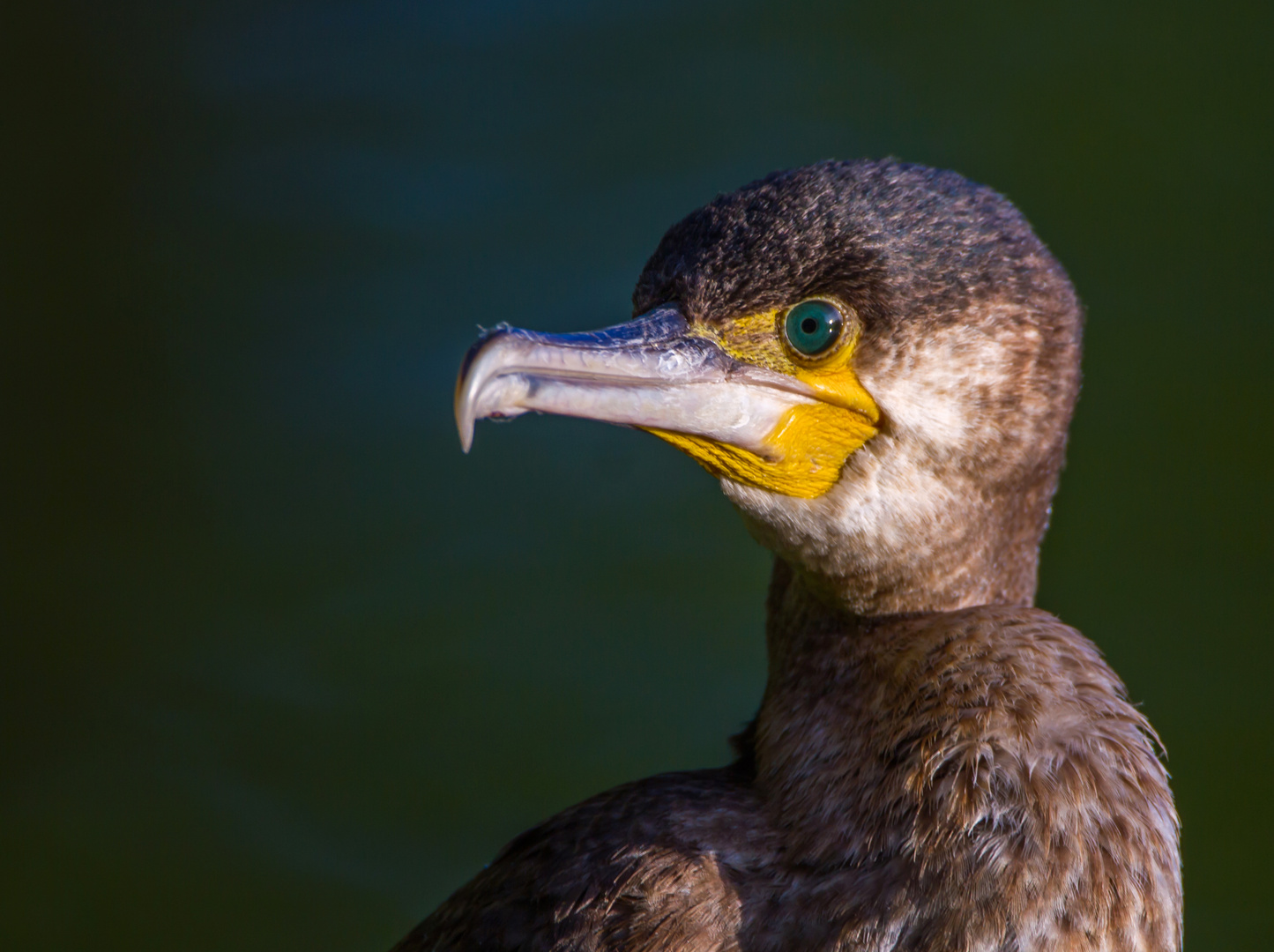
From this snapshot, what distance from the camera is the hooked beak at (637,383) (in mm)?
2193

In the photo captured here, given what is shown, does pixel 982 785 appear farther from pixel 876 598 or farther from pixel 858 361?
pixel 858 361

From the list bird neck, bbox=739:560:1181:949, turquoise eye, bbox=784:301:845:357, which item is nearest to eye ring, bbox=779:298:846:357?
turquoise eye, bbox=784:301:845:357

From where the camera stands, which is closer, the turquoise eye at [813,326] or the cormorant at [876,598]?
the cormorant at [876,598]

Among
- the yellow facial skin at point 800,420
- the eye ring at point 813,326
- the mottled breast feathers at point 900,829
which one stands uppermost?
the eye ring at point 813,326

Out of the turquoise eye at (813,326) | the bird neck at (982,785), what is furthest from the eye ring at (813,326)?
the bird neck at (982,785)

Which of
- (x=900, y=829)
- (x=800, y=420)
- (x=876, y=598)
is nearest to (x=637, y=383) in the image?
(x=800, y=420)

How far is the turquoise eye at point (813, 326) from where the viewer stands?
7.79 feet

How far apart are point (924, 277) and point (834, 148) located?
4173mm

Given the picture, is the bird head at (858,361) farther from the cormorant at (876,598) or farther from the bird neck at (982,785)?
the bird neck at (982,785)

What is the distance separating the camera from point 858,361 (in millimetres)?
2398

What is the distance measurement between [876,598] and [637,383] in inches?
26.7

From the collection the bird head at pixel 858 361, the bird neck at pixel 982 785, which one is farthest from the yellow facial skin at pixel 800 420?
the bird neck at pixel 982 785

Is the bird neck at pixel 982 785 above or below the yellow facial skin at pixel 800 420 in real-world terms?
below

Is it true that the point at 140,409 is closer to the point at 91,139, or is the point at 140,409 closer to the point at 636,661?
the point at 91,139
